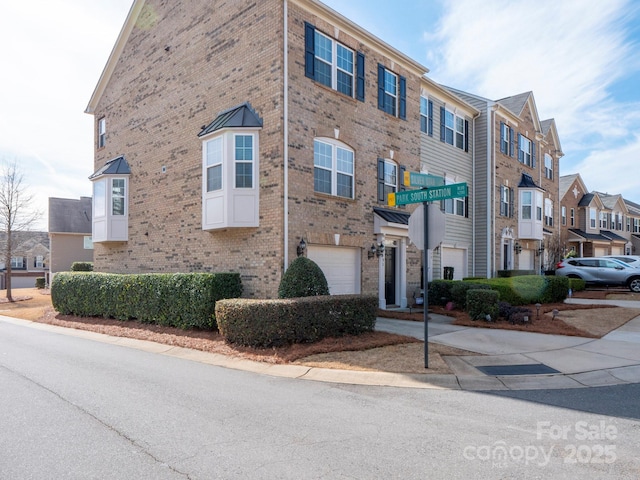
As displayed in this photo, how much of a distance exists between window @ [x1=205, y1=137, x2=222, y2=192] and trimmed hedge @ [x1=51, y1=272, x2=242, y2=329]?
2.84 metres

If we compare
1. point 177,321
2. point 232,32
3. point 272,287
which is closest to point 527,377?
point 272,287

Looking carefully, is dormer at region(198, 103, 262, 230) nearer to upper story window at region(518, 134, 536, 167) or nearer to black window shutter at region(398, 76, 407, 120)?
black window shutter at region(398, 76, 407, 120)

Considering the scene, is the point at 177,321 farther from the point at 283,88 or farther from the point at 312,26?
the point at 312,26

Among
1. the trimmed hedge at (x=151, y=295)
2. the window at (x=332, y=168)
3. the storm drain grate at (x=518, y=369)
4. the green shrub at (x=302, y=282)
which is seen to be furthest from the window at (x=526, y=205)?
Answer: the trimmed hedge at (x=151, y=295)

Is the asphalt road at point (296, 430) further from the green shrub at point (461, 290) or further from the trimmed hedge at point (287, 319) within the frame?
the green shrub at point (461, 290)

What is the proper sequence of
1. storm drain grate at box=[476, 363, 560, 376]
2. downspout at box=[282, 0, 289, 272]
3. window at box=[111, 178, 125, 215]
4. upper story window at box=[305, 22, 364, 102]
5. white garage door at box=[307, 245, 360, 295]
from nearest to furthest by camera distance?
storm drain grate at box=[476, 363, 560, 376] < downspout at box=[282, 0, 289, 272] < upper story window at box=[305, 22, 364, 102] < white garage door at box=[307, 245, 360, 295] < window at box=[111, 178, 125, 215]

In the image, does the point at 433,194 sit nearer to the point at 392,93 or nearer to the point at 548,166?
the point at 392,93

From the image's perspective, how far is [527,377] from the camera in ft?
23.9

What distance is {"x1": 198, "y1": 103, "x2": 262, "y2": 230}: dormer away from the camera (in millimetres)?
12297

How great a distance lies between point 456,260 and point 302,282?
12.2 metres

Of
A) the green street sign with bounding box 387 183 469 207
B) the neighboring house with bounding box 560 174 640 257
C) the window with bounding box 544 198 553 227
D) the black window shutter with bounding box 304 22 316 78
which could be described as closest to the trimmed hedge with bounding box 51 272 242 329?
the green street sign with bounding box 387 183 469 207

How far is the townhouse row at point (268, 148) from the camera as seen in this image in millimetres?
12258

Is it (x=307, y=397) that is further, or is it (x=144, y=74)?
(x=144, y=74)

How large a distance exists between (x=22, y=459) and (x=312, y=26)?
1229 centimetres
